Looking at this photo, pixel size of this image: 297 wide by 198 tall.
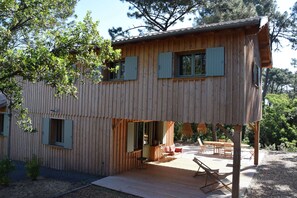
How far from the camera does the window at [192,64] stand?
29.1ft

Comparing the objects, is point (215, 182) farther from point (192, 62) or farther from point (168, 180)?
point (192, 62)

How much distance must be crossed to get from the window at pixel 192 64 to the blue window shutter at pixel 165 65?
0.41 metres

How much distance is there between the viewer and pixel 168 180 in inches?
399

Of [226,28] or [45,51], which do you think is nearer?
[45,51]

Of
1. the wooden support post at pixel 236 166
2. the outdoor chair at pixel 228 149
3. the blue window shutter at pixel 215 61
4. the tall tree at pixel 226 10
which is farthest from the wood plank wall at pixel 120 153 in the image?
the tall tree at pixel 226 10

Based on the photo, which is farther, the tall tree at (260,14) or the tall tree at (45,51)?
the tall tree at (260,14)

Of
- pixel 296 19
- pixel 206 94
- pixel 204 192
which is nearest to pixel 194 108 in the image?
pixel 206 94

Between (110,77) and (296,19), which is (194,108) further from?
(296,19)

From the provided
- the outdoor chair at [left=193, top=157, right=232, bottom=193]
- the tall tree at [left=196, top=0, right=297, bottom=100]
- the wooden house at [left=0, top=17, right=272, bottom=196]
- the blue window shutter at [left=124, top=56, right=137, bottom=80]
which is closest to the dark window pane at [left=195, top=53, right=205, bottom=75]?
the wooden house at [left=0, top=17, right=272, bottom=196]

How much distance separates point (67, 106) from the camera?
474 inches

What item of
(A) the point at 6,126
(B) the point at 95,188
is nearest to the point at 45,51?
(B) the point at 95,188

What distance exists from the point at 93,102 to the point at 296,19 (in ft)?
82.8

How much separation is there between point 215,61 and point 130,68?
10.9 feet

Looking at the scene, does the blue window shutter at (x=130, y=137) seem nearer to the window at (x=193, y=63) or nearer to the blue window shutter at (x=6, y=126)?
the window at (x=193, y=63)
